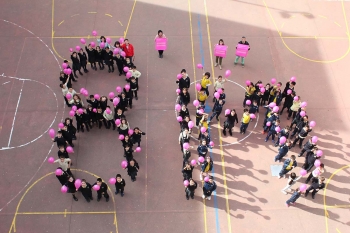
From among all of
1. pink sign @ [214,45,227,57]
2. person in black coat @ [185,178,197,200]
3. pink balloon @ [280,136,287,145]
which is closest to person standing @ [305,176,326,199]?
pink balloon @ [280,136,287,145]

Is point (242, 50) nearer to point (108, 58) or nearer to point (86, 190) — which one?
point (108, 58)

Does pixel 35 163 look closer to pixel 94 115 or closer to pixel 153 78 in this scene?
pixel 94 115

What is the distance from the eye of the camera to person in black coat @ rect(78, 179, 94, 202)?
9725 mm

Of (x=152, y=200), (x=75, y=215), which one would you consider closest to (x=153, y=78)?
(x=152, y=200)

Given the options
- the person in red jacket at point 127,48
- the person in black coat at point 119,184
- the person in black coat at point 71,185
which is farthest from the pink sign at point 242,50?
the person in black coat at point 71,185

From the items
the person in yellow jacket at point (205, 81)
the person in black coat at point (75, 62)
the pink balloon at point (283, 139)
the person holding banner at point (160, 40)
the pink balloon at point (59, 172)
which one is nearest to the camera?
the pink balloon at point (59, 172)

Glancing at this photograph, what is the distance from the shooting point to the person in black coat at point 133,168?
1007 centimetres

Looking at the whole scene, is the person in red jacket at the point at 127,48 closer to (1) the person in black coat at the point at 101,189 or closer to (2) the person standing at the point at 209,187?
(1) the person in black coat at the point at 101,189

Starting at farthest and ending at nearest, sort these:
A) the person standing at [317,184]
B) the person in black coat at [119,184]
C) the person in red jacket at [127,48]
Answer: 1. the person in red jacket at [127,48]
2. the person standing at [317,184]
3. the person in black coat at [119,184]

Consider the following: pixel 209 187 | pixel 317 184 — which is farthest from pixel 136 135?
pixel 317 184

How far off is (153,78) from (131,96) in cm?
180

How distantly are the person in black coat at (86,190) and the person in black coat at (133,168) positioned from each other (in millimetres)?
1307

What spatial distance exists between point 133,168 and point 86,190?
155 centimetres

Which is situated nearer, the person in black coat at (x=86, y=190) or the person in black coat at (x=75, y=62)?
the person in black coat at (x=86, y=190)
